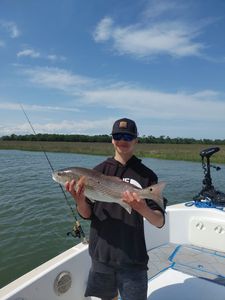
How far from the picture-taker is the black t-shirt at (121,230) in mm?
2670

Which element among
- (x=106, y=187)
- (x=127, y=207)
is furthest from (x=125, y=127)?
(x=127, y=207)

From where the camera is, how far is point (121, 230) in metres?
2.70

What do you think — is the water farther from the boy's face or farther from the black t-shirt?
the boy's face

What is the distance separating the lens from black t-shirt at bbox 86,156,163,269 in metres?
2.67

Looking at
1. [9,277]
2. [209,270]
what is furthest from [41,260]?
[209,270]

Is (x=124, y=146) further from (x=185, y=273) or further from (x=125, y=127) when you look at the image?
(x=185, y=273)

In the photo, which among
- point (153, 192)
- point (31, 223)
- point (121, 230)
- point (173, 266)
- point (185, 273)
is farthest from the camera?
point (31, 223)

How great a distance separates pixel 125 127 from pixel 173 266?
9.96ft

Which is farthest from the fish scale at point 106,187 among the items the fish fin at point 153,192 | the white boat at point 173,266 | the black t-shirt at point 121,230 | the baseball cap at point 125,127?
the white boat at point 173,266

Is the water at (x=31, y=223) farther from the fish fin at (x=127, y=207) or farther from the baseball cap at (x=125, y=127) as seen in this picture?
the baseball cap at (x=125, y=127)

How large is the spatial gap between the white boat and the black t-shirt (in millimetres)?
918

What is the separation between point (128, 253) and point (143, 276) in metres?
0.27

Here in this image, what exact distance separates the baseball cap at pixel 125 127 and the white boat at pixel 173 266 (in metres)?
1.76

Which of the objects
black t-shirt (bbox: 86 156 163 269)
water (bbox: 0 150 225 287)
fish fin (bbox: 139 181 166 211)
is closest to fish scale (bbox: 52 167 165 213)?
fish fin (bbox: 139 181 166 211)
